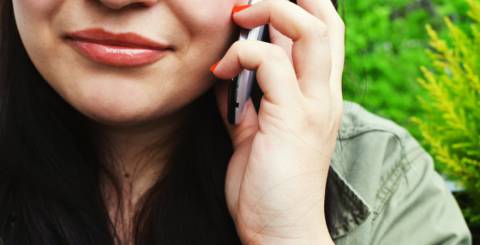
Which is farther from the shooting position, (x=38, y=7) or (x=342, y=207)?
(x=342, y=207)

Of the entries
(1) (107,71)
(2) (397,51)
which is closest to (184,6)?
(1) (107,71)

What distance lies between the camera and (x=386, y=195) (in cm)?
220

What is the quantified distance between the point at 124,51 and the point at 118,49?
0.02 meters

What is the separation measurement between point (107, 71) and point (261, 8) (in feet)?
1.54

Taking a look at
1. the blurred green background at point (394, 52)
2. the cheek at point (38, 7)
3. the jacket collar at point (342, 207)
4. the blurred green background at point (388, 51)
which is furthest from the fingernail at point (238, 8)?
the blurred green background at point (388, 51)

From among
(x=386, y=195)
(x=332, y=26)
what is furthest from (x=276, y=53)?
(x=386, y=195)

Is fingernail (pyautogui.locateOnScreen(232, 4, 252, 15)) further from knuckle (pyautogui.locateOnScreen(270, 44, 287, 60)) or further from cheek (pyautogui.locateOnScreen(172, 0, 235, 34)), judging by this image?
knuckle (pyautogui.locateOnScreen(270, 44, 287, 60))

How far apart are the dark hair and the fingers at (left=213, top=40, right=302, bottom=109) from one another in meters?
0.28

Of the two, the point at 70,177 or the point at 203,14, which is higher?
the point at 203,14

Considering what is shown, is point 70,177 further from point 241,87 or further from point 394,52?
point 394,52

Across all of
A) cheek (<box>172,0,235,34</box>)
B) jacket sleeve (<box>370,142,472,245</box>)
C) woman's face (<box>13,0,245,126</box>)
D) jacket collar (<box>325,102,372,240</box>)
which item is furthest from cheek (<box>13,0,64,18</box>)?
jacket sleeve (<box>370,142,472,245</box>)

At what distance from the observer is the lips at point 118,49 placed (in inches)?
68.1

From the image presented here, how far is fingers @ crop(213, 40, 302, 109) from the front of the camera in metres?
1.83

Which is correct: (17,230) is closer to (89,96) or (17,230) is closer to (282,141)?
(89,96)
